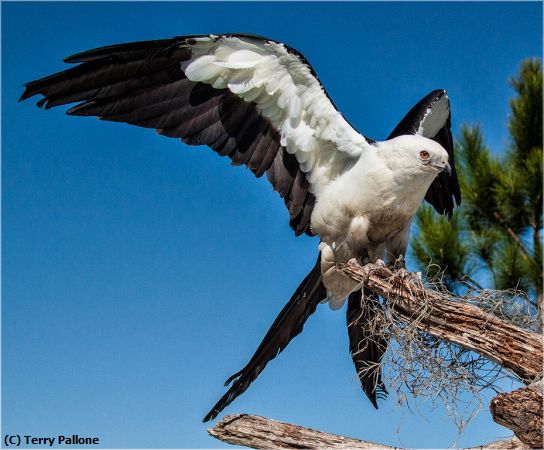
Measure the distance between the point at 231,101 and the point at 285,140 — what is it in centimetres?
39

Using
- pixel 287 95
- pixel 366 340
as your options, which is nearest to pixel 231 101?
pixel 287 95

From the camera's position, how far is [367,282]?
409 centimetres

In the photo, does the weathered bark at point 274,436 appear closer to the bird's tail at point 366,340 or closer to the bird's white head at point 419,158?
the bird's tail at point 366,340

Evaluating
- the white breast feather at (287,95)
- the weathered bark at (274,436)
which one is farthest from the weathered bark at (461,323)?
the white breast feather at (287,95)

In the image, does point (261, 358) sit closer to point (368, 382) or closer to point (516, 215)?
point (368, 382)

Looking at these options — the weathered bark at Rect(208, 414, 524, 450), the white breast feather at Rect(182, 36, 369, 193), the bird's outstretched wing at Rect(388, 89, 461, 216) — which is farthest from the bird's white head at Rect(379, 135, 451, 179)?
the weathered bark at Rect(208, 414, 524, 450)

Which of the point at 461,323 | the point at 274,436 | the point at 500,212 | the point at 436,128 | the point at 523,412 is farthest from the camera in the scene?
the point at 500,212

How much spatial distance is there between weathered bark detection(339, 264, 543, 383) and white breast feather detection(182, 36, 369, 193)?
28.6 inches

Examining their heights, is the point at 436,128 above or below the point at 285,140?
above

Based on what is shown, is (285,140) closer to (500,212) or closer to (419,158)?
(419,158)

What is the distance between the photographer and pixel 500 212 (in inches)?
309

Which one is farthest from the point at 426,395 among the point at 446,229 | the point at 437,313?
the point at 446,229

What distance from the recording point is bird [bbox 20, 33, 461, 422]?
4.09 m

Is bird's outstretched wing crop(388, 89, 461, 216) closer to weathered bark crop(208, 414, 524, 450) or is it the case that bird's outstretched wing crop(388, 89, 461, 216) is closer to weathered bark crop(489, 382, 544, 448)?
weathered bark crop(489, 382, 544, 448)
